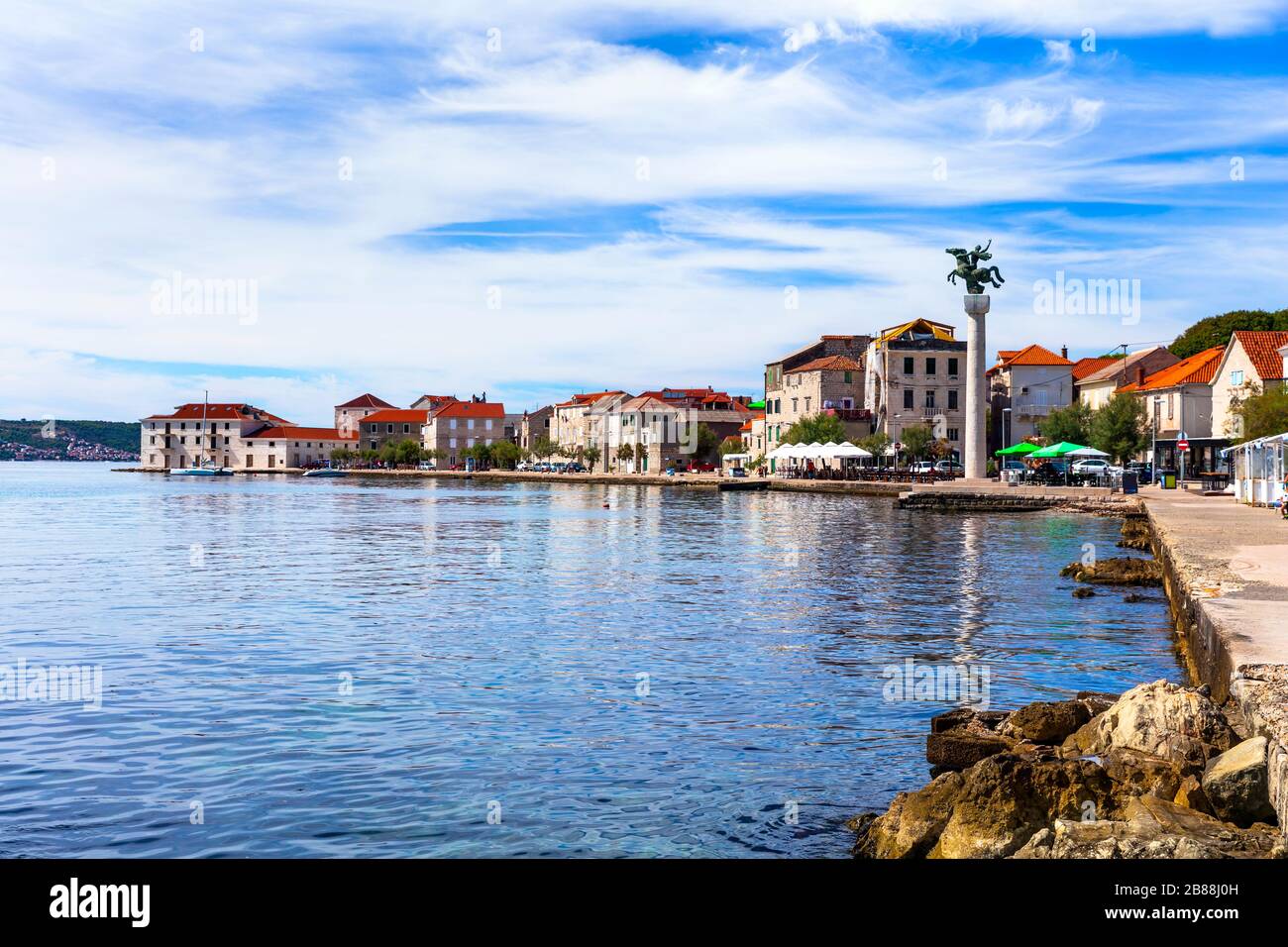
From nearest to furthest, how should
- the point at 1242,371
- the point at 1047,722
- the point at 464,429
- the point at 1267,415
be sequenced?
the point at 1047,722, the point at 1267,415, the point at 1242,371, the point at 464,429

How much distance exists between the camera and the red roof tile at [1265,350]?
65.2m

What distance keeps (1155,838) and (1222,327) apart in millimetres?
100542

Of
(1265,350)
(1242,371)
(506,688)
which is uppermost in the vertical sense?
(1265,350)

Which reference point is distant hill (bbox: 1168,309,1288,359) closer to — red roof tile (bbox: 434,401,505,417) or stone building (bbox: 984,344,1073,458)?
stone building (bbox: 984,344,1073,458)

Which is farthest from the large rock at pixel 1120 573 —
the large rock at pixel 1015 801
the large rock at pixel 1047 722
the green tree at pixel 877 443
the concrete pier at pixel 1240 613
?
the green tree at pixel 877 443

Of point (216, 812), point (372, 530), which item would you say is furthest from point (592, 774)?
point (372, 530)

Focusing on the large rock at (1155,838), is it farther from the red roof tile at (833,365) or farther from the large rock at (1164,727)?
the red roof tile at (833,365)

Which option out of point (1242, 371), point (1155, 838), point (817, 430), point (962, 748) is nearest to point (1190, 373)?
point (1242, 371)

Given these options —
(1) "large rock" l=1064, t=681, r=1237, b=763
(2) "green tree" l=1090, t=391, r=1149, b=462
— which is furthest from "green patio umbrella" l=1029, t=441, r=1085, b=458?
(1) "large rock" l=1064, t=681, r=1237, b=763

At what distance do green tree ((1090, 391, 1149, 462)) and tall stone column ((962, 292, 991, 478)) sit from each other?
8752 millimetres

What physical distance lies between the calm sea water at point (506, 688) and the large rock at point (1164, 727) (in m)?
1.85

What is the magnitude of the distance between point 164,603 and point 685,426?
117 m

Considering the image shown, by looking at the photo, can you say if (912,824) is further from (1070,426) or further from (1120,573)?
(1070,426)

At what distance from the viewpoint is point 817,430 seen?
102 m
